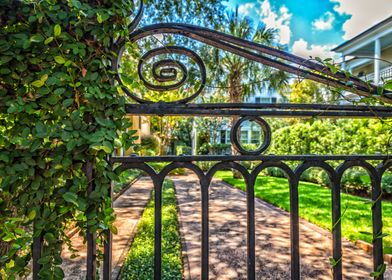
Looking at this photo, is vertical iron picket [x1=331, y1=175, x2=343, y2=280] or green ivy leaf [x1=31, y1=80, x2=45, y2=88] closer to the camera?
green ivy leaf [x1=31, y1=80, x2=45, y2=88]

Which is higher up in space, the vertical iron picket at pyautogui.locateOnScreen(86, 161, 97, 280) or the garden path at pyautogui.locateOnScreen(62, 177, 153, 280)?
the vertical iron picket at pyautogui.locateOnScreen(86, 161, 97, 280)

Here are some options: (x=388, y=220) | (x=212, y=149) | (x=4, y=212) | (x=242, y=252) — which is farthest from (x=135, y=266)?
(x=212, y=149)

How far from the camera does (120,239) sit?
3.18 meters

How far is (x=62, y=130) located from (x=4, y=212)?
0.31m

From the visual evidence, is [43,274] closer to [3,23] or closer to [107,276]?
[107,276]

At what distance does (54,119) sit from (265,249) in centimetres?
292

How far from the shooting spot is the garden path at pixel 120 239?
234 cm

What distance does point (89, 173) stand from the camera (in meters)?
0.76

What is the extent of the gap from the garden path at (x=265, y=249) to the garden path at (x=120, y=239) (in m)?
0.69

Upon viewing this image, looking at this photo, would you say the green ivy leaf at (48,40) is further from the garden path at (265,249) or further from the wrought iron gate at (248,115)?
the garden path at (265,249)

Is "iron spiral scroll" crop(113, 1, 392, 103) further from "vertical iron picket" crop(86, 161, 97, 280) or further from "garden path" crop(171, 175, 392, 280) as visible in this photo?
"garden path" crop(171, 175, 392, 280)

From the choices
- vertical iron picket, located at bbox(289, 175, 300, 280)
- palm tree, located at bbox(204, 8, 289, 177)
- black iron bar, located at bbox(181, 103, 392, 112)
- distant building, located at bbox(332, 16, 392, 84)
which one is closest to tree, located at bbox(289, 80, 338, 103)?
distant building, located at bbox(332, 16, 392, 84)

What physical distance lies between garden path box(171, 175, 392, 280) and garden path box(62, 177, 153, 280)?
0.69 meters

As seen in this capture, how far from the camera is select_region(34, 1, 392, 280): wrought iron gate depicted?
842 millimetres
